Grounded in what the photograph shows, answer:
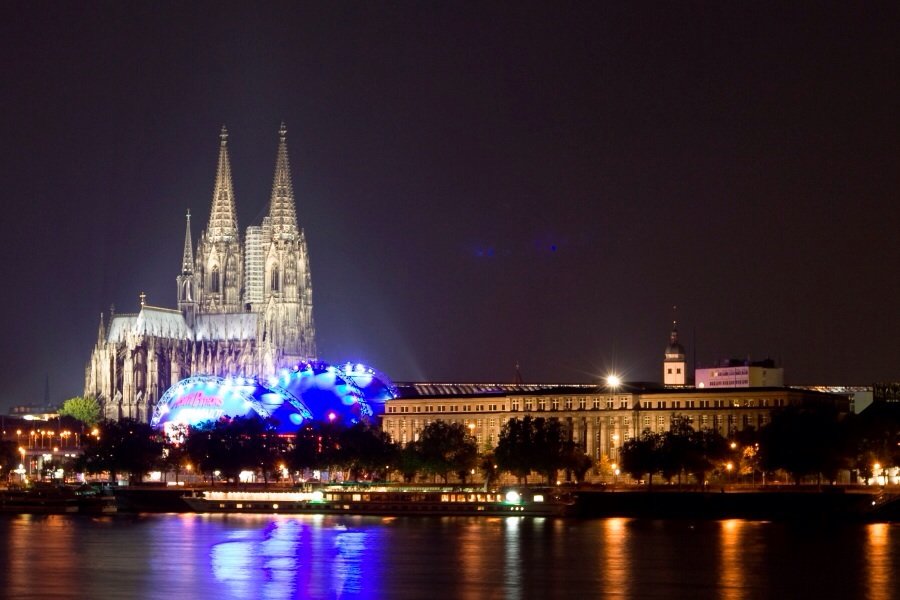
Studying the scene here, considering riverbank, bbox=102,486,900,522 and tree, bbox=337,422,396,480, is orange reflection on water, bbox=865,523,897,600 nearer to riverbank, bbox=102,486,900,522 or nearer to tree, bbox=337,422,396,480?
riverbank, bbox=102,486,900,522

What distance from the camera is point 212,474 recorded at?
171 meters

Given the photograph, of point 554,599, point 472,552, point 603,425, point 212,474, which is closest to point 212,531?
point 472,552

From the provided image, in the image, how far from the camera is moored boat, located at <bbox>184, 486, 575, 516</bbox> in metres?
130

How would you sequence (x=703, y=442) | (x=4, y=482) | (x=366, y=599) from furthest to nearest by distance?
(x=4, y=482) → (x=703, y=442) → (x=366, y=599)

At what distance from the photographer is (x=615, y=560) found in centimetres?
8925

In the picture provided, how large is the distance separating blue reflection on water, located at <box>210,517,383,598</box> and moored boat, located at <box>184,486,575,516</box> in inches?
671

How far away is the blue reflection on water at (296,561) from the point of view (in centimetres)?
7825

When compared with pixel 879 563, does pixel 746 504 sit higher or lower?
higher

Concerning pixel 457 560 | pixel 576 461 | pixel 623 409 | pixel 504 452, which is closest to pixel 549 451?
pixel 576 461

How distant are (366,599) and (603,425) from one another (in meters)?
103

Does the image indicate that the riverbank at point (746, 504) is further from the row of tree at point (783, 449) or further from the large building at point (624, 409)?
the large building at point (624, 409)

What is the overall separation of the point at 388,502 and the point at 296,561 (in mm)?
47700

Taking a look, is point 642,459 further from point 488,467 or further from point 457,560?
point 457,560

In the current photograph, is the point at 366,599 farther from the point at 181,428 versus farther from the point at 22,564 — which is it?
the point at 181,428
